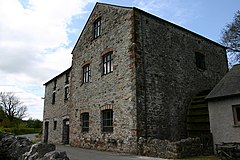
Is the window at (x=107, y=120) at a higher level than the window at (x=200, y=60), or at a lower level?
lower

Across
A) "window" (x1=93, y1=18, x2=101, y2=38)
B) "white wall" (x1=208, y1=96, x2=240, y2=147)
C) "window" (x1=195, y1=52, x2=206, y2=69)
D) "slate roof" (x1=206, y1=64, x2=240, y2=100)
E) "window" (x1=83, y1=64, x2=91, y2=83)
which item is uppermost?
"window" (x1=93, y1=18, x2=101, y2=38)

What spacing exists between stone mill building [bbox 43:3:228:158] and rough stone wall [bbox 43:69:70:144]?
346 cm

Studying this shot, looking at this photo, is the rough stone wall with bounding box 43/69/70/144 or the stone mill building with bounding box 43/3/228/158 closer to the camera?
the stone mill building with bounding box 43/3/228/158

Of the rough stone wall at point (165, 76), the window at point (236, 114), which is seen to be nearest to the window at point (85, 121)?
the rough stone wall at point (165, 76)

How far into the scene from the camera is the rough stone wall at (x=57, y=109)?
789 inches

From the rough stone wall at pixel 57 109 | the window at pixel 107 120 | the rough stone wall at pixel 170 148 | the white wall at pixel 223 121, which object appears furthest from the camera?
the rough stone wall at pixel 57 109

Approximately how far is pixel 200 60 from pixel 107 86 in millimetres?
7352

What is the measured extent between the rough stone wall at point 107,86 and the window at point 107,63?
32 centimetres

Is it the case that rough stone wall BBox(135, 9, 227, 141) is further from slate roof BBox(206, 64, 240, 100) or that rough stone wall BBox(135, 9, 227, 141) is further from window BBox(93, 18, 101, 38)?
window BBox(93, 18, 101, 38)

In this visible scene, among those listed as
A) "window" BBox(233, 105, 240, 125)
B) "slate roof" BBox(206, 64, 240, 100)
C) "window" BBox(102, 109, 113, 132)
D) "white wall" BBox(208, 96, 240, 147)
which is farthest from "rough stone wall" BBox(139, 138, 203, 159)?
"window" BBox(102, 109, 113, 132)

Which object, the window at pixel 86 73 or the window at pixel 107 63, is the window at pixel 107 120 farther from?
the window at pixel 86 73

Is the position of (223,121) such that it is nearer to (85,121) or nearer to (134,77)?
(134,77)

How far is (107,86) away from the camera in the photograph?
1327 cm

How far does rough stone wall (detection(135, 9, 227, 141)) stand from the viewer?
1149 centimetres
